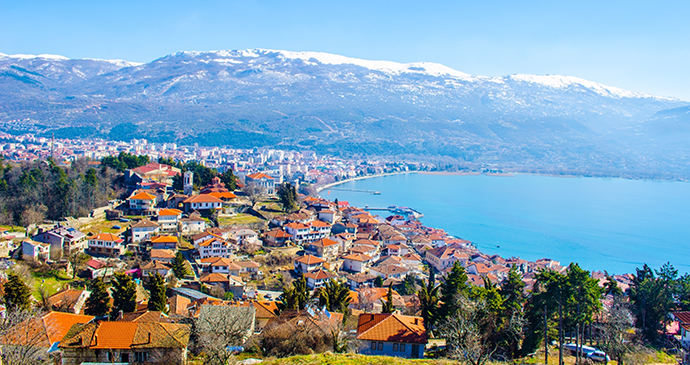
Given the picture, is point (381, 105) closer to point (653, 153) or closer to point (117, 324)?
point (653, 153)

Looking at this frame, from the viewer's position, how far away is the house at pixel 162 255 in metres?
18.8

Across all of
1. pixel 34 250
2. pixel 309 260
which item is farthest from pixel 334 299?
pixel 34 250

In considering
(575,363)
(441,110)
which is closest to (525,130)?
(441,110)

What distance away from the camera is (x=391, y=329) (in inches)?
396

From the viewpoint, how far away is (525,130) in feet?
584

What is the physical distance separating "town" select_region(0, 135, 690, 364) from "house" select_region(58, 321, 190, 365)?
3 centimetres

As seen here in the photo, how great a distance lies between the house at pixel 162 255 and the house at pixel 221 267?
1384 mm

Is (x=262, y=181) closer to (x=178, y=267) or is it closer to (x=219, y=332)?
(x=178, y=267)

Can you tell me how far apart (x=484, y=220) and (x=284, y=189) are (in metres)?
28.3

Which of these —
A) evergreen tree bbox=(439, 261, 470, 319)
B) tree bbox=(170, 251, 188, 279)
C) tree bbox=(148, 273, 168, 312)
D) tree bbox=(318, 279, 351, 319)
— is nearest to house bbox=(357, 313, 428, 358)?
evergreen tree bbox=(439, 261, 470, 319)

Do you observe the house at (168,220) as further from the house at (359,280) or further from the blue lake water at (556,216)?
the blue lake water at (556,216)

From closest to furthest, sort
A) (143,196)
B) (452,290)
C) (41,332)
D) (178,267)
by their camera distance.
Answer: (41,332), (452,290), (178,267), (143,196)

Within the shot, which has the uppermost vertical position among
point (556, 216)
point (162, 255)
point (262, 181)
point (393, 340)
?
point (393, 340)

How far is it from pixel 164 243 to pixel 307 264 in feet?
21.9
